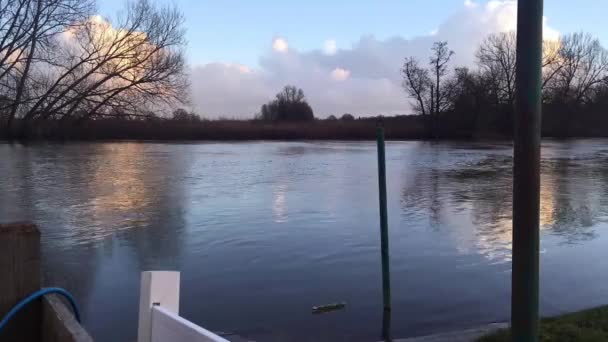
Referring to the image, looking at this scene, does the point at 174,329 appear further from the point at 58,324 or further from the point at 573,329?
the point at 573,329

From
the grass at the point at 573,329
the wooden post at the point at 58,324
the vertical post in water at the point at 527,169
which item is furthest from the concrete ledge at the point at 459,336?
the wooden post at the point at 58,324

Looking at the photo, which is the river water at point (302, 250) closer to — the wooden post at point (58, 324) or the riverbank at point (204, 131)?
the wooden post at point (58, 324)

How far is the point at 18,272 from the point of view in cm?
353

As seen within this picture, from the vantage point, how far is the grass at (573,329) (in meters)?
4.47

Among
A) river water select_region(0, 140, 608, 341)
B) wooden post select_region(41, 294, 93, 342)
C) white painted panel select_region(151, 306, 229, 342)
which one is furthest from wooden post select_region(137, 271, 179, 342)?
river water select_region(0, 140, 608, 341)

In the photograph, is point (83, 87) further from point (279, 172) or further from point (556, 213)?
point (556, 213)

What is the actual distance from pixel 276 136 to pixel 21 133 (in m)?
31.5

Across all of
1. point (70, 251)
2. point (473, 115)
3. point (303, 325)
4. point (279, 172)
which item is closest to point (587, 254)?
point (303, 325)

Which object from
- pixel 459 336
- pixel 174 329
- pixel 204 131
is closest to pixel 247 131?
pixel 204 131

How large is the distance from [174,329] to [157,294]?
30cm

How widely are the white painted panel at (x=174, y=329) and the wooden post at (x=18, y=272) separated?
4.36 feet

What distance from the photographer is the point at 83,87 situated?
4566 cm

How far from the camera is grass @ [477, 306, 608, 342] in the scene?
4473 millimetres

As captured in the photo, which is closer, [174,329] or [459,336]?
[174,329]
